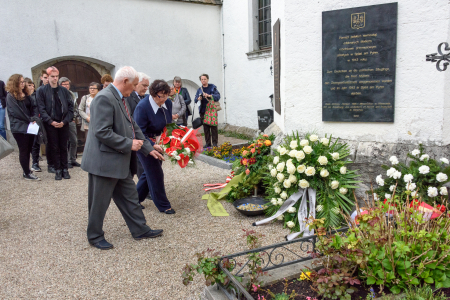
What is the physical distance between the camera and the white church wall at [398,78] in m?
3.96

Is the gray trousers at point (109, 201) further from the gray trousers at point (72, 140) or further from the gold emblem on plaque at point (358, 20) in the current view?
the gray trousers at point (72, 140)

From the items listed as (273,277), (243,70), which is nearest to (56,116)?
(273,277)

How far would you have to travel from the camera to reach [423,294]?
2.39 meters

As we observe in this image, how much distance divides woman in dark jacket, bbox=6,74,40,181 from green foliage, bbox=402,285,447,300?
647cm

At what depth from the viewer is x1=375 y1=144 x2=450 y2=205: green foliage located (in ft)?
12.3

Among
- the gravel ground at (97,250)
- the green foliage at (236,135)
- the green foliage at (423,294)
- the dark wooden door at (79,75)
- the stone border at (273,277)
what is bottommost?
the gravel ground at (97,250)

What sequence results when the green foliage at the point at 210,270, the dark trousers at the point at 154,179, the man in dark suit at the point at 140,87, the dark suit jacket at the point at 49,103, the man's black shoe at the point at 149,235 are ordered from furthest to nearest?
the dark suit jacket at the point at 49,103 < the man in dark suit at the point at 140,87 < the dark trousers at the point at 154,179 < the man's black shoe at the point at 149,235 < the green foliage at the point at 210,270

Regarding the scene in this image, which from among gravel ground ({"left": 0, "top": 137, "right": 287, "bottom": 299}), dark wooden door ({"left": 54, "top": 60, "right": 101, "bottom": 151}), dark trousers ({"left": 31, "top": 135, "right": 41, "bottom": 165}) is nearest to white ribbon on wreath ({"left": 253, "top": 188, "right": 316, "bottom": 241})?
gravel ground ({"left": 0, "top": 137, "right": 287, "bottom": 299})

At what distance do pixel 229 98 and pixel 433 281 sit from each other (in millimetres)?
10175

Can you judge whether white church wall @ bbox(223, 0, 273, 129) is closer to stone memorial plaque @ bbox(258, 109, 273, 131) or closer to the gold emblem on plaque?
stone memorial plaque @ bbox(258, 109, 273, 131)

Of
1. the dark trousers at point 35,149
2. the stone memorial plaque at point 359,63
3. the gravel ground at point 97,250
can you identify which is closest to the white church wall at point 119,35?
the dark trousers at point 35,149

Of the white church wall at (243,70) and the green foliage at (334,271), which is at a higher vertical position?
the white church wall at (243,70)

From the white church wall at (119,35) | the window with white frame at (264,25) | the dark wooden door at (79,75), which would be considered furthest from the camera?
the window with white frame at (264,25)

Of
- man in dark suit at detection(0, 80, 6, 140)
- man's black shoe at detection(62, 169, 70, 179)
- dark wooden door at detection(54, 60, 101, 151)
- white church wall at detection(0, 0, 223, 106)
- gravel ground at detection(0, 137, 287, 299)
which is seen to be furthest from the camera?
dark wooden door at detection(54, 60, 101, 151)
